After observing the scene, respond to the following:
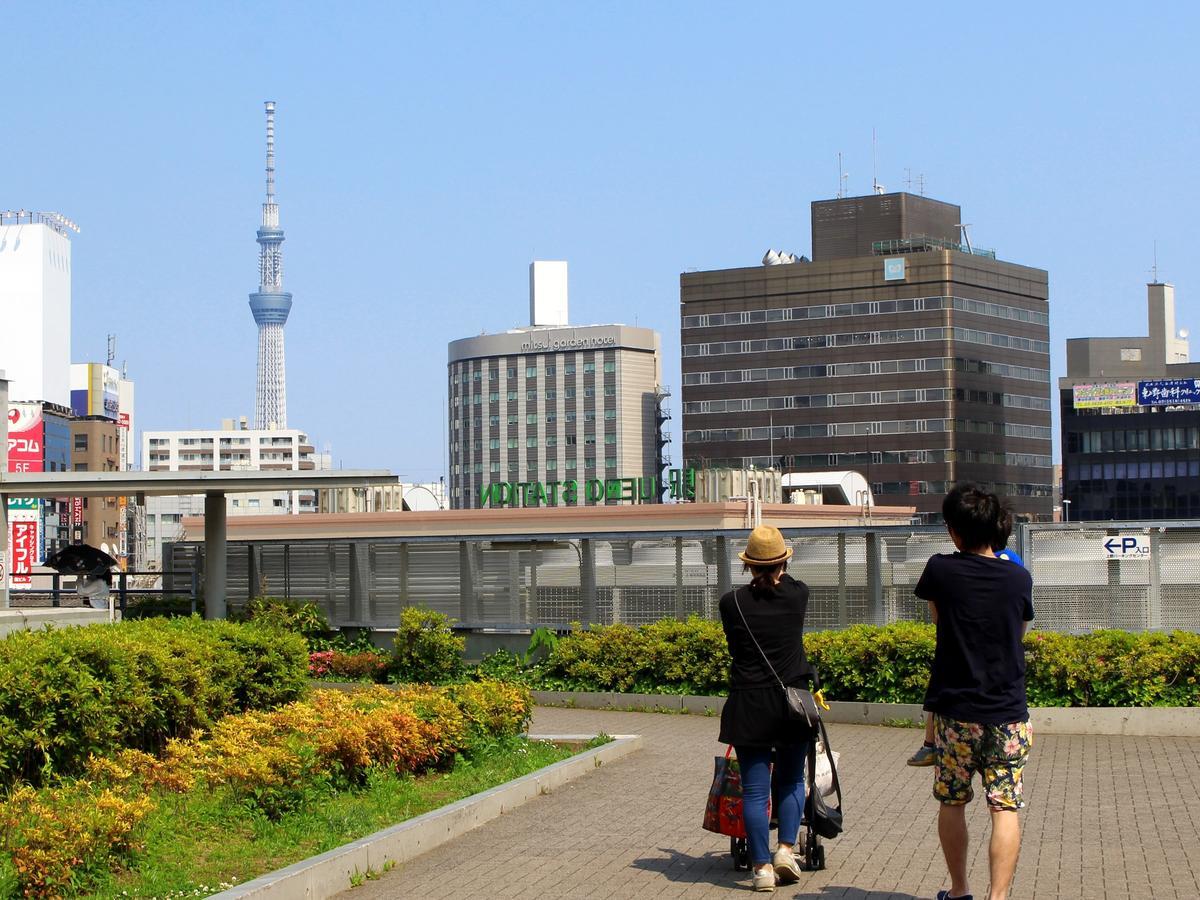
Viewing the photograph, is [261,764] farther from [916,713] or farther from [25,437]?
[25,437]

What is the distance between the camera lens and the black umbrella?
29.4 m

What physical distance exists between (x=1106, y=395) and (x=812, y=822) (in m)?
148

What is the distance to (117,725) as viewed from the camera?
11.8m

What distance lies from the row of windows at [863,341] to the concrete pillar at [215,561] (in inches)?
5196

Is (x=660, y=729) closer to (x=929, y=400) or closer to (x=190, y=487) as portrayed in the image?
(x=190, y=487)

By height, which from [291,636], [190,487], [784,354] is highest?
[784,354]

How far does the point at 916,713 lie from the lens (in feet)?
54.4

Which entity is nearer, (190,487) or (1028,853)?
(1028,853)

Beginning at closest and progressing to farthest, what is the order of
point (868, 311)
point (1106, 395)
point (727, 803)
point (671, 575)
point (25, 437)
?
point (727, 803)
point (671, 575)
point (25, 437)
point (1106, 395)
point (868, 311)

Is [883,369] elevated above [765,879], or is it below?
above

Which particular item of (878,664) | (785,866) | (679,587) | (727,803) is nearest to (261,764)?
(727,803)

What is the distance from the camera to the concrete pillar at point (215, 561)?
23844 millimetres

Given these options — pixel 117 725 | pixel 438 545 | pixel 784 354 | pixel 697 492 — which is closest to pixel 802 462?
pixel 784 354

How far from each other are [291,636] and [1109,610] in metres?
9.24
